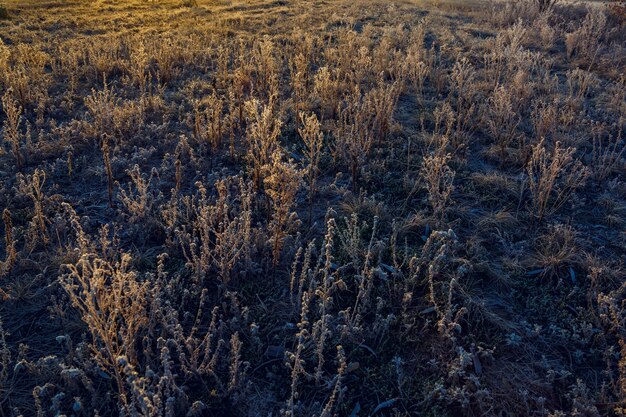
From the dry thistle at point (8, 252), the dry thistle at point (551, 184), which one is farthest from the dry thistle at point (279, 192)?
the dry thistle at point (551, 184)

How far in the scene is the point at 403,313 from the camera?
3.20 m

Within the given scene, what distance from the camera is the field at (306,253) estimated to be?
276cm

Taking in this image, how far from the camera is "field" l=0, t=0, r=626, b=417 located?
2760 mm

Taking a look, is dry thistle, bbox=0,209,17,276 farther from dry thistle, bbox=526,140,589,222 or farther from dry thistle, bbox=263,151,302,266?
dry thistle, bbox=526,140,589,222

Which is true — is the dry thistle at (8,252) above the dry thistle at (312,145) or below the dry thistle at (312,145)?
below

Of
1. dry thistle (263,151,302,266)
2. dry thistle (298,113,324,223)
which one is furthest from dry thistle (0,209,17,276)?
dry thistle (298,113,324,223)

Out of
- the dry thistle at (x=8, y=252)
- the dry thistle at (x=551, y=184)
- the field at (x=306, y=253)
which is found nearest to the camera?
the field at (x=306, y=253)

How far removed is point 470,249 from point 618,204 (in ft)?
6.37

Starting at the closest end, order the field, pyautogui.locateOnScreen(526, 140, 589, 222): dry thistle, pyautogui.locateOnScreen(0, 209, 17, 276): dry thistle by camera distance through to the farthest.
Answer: the field
pyautogui.locateOnScreen(0, 209, 17, 276): dry thistle
pyautogui.locateOnScreen(526, 140, 589, 222): dry thistle

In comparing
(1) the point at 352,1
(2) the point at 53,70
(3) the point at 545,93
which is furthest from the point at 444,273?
(1) the point at 352,1

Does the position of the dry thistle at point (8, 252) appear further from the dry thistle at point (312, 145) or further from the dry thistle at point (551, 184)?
the dry thistle at point (551, 184)

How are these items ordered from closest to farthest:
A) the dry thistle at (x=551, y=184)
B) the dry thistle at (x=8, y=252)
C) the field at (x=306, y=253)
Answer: the field at (x=306, y=253) → the dry thistle at (x=8, y=252) → the dry thistle at (x=551, y=184)

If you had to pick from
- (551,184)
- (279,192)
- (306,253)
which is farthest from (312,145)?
(551,184)

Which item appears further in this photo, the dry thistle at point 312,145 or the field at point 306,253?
the dry thistle at point 312,145
